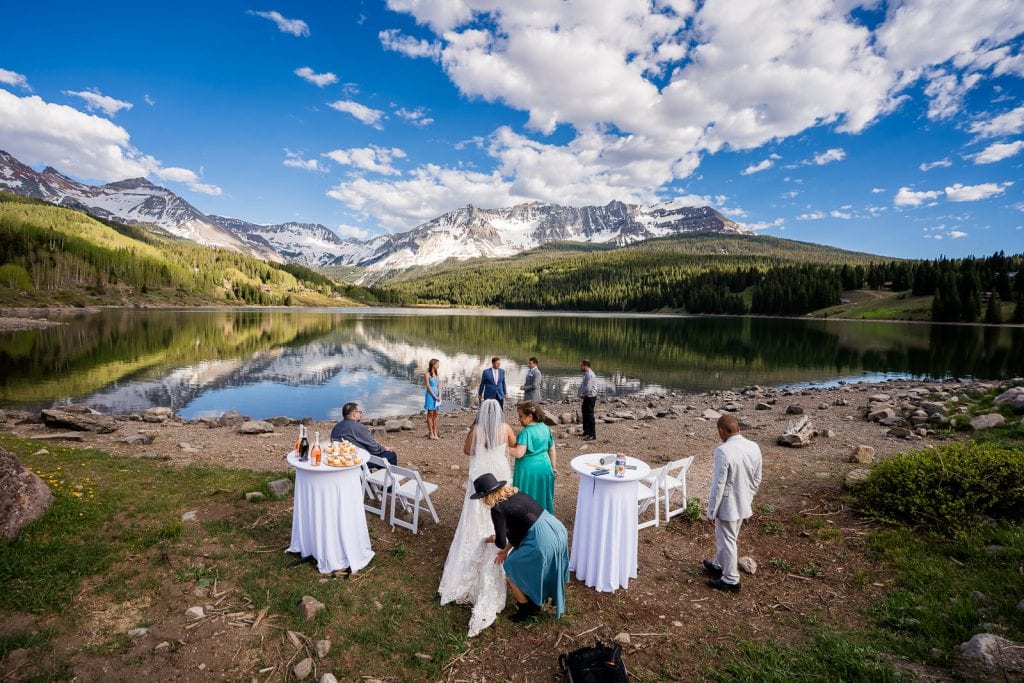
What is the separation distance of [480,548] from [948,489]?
8.72m

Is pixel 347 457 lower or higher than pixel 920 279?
lower

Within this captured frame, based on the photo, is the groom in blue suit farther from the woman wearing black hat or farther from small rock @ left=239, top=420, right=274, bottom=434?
the woman wearing black hat

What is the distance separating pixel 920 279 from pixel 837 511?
150 m

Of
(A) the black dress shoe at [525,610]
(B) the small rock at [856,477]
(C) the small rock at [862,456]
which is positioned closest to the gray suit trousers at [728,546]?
(A) the black dress shoe at [525,610]

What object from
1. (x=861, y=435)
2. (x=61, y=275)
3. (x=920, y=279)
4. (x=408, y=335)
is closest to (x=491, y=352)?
(x=408, y=335)

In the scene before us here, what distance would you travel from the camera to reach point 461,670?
18.9 feet

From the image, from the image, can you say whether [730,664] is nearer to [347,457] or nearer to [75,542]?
[347,457]

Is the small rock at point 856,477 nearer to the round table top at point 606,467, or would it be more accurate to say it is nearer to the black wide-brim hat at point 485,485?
the round table top at point 606,467

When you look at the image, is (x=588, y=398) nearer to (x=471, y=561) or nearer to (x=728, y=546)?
(x=728, y=546)

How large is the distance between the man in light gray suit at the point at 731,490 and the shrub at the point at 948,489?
3857mm

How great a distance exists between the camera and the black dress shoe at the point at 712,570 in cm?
779

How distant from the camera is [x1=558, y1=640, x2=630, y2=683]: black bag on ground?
5.10m

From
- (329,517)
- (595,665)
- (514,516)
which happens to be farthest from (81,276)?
(595,665)

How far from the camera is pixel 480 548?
703cm
